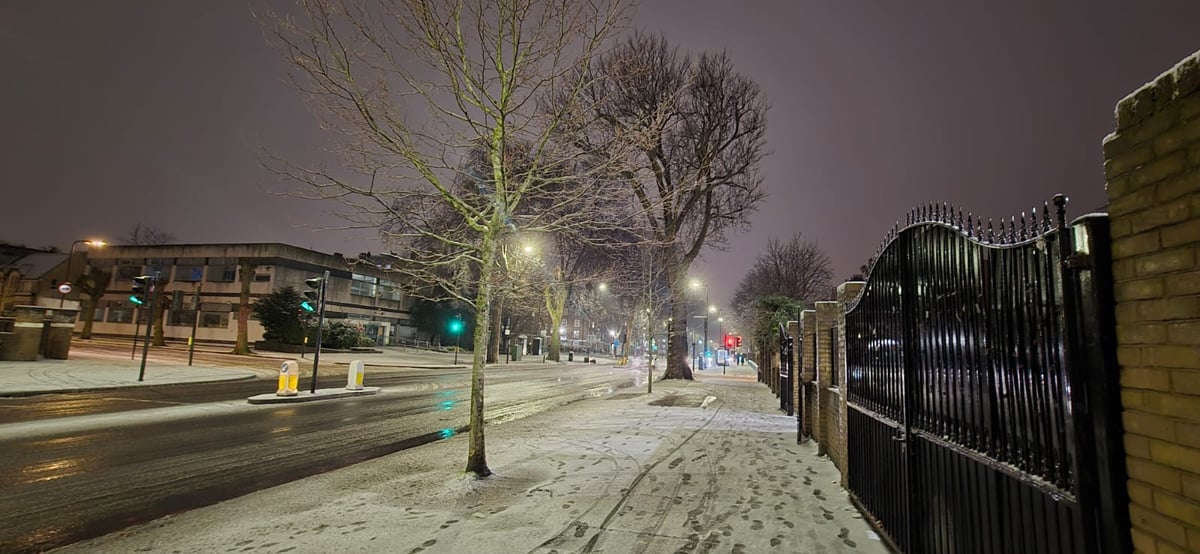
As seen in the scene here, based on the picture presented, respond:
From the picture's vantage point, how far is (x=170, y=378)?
17.3 m

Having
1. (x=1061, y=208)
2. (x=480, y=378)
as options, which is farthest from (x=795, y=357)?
(x=1061, y=208)

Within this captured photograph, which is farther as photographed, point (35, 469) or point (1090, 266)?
point (35, 469)

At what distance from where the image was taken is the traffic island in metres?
13.4

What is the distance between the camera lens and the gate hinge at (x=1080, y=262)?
208cm

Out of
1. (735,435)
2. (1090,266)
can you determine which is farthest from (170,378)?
(1090,266)

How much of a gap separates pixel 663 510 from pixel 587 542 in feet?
3.75

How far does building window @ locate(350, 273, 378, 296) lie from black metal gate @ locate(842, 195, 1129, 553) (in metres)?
50.5

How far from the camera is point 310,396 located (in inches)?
567

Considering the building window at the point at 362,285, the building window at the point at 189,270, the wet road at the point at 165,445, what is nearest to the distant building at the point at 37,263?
the building window at the point at 189,270

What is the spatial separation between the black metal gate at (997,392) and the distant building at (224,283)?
43174mm

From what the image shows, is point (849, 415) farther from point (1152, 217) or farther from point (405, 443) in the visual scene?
point (405, 443)

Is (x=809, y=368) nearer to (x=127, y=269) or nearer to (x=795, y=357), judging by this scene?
(x=795, y=357)

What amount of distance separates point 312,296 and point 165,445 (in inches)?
304

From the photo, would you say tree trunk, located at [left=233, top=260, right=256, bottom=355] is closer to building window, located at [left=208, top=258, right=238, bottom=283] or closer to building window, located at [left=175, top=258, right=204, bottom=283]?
building window, located at [left=208, top=258, right=238, bottom=283]
